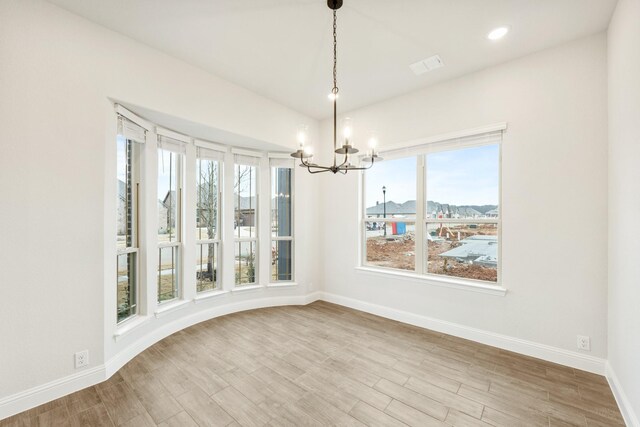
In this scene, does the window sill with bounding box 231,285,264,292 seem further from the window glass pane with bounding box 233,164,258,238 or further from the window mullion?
the window mullion

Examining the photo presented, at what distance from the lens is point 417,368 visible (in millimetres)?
2717

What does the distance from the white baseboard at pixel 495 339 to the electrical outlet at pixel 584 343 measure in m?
0.07

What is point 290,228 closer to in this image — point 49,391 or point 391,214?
point 391,214

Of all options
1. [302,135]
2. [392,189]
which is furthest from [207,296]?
[392,189]

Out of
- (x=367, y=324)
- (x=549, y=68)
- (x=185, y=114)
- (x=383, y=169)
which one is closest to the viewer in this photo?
(x=549, y=68)

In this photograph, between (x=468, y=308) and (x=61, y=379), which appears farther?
(x=468, y=308)

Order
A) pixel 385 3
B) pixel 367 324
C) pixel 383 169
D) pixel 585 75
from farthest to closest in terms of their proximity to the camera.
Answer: pixel 383 169
pixel 367 324
pixel 585 75
pixel 385 3

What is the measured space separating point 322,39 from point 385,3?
2.25 feet

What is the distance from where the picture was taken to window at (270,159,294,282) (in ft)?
15.2

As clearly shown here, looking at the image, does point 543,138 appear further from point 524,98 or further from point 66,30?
point 66,30

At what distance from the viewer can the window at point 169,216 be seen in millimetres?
3441

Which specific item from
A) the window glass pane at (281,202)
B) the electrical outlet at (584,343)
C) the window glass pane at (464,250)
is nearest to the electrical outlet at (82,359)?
the window glass pane at (281,202)

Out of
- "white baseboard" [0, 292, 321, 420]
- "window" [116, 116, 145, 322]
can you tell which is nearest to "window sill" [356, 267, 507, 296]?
"white baseboard" [0, 292, 321, 420]

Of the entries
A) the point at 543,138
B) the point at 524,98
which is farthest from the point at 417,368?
the point at 524,98
